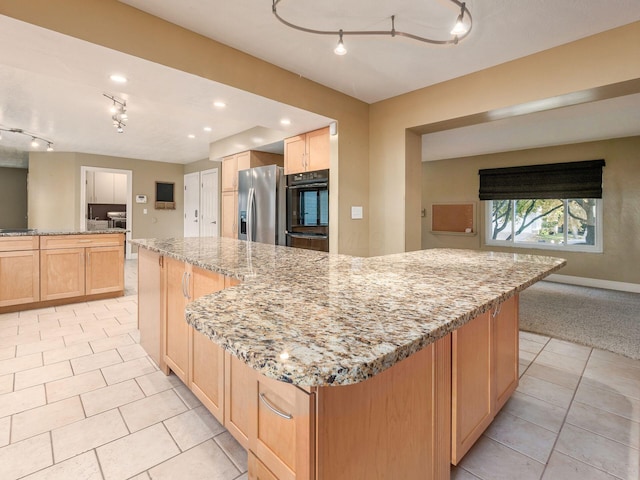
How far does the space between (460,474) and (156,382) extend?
6.09ft

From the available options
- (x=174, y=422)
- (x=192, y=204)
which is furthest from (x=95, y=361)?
Answer: (x=192, y=204)

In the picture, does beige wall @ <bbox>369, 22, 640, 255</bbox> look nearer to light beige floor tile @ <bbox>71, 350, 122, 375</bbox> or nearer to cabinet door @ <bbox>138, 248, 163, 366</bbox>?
cabinet door @ <bbox>138, 248, 163, 366</bbox>

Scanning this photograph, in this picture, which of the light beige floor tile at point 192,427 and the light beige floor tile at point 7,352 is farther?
the light beige floor tile at point 7,352

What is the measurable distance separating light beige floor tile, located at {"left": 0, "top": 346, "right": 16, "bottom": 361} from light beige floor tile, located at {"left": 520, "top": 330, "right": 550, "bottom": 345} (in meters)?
4.30

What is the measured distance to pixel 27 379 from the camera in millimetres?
2131

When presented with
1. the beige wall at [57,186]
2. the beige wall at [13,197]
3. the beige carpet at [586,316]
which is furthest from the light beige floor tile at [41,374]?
the beige wall at [13,197]

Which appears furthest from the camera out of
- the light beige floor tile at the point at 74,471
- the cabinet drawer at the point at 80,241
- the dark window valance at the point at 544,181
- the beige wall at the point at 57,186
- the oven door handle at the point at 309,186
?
the beige wall at the point at 57,186

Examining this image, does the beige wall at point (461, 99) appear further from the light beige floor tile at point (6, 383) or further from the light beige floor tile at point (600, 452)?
the light beige floor tile at point (6, 383)

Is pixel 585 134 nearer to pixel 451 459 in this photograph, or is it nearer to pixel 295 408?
pixel 451 459

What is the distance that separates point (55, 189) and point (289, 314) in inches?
325

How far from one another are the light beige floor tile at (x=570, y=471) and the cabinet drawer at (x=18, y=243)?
15.8 ft

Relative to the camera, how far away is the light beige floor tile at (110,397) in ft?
6.05

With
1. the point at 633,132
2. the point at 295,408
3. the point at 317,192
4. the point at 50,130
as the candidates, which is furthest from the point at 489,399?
the point at 50,130

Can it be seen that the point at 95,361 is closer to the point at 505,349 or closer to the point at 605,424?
the point at 505,349
